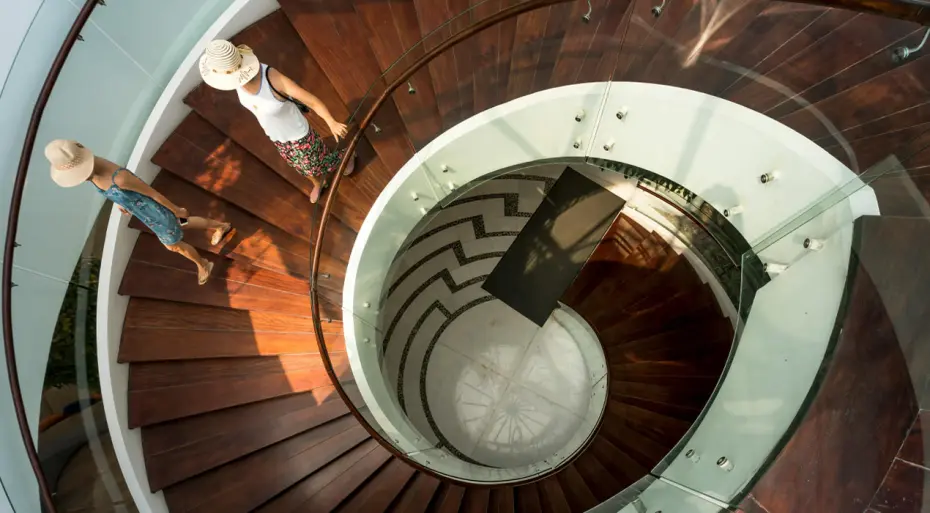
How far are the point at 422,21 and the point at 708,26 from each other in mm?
2286

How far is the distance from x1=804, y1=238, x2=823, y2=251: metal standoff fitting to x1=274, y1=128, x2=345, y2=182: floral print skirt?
11.8 feet

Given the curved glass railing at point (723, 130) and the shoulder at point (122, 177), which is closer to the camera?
the shoulder at point (122, 177)

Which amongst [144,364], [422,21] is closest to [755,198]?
[422,21]

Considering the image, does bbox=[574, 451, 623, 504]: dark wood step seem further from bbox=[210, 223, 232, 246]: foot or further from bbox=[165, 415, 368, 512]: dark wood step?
bbox=[210, 223, 232, 246]: foot

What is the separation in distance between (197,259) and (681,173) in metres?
4.20

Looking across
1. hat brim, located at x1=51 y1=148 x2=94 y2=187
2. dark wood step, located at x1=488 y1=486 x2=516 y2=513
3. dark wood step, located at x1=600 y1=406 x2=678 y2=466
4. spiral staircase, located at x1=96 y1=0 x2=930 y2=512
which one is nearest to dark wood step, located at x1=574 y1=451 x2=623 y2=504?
dark wood step, located at x1=600 y1=406 x2=678 y2=466

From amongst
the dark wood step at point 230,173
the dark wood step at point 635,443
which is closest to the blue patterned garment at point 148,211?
the dark wood step at point 230,173

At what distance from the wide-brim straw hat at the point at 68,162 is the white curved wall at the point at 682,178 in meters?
2.13

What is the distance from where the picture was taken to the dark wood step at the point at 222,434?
4309 mm

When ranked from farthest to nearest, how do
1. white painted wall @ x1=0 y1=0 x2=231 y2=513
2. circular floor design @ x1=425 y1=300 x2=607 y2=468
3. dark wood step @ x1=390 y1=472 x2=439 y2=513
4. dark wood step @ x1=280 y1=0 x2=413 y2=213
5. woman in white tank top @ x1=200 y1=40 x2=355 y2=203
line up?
circular floor design @ x1=425 y1=300 x2=607 y2=468
dark wood step @ x1=390 y1=472 x2=439 y2=513
dark wood step @ x1=280 y1=0 x2=413 y2=213
white painted wall @ x1=0 y1=0 x2=231 y2=513
woman in white tank top @ x1=200 y1=40 x2=355 y2=203

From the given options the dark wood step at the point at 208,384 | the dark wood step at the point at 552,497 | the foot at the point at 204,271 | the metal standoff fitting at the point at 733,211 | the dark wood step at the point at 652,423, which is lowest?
the dark wood step at the point at 552,497

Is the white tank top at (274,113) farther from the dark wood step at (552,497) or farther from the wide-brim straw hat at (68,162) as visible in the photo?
the dark wood step at (552,497)

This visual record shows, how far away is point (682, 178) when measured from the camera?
488 cm

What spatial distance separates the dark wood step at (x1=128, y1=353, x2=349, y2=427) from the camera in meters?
4.28
